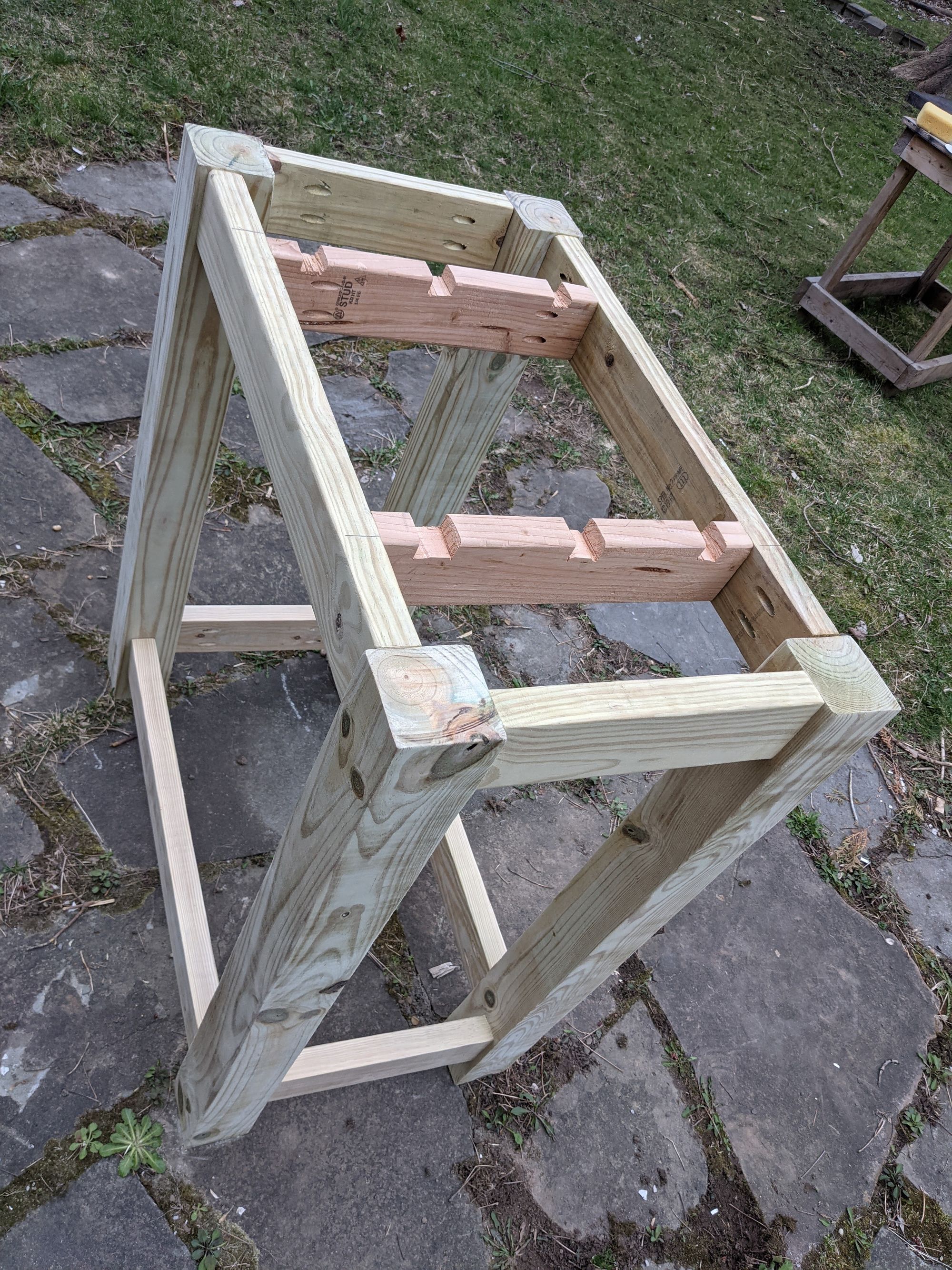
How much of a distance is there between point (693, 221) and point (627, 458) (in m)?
4.06

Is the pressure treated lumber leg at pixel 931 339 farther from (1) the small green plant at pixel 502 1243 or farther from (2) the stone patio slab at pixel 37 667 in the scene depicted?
(1) the small green plant at pixel 502 1243

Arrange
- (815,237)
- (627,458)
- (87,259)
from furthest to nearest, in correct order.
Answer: (815,237), (87,259), (627,458)

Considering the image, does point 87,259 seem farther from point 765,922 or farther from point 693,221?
point 693,221

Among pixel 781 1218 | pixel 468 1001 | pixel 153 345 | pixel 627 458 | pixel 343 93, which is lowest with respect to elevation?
pixel 781 1218

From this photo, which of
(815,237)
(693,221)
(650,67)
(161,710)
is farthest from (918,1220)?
(650,67)

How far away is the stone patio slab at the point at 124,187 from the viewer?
10.6 ft

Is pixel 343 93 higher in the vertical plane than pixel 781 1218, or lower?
higher

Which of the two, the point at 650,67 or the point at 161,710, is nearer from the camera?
the point at 161,710

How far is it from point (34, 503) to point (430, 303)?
1407mm

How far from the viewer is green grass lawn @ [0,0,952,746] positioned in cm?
352

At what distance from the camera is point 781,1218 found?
1907mm

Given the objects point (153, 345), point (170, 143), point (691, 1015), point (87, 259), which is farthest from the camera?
point (170, 143)

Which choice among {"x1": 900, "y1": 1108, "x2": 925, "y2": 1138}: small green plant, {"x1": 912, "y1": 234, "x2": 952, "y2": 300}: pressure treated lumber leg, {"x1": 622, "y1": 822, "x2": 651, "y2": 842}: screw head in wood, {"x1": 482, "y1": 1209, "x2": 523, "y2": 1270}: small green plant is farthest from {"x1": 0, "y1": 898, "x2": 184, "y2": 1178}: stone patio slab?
{"x1": 912, "y1": 234, "x2": 952, "y2": 300}: pressure treated lumber leg

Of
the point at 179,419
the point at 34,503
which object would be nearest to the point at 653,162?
the point at 34,503
